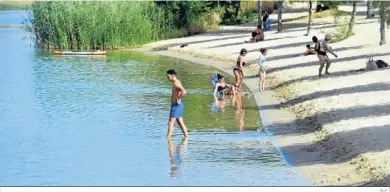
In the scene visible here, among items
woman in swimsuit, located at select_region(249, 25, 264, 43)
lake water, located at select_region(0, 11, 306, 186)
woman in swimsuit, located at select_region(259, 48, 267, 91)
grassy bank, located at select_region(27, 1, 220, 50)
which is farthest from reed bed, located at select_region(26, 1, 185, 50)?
woman in swimsuit, located at select_region(259, 48, 267, 91)

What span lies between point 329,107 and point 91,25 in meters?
33.2

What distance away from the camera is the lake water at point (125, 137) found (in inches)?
589

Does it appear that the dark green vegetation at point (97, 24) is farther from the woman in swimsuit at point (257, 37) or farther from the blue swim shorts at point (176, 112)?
the blue swim shorts at point (176, 112)

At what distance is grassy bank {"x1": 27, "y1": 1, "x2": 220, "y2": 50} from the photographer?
52438 mm

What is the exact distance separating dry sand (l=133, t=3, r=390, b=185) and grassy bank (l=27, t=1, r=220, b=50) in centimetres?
1015

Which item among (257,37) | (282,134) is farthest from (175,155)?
(257,37)

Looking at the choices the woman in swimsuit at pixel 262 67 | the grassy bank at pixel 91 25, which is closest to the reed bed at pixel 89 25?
the grassy bank at pixel 91 25

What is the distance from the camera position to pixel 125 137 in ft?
64.1

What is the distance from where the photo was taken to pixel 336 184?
44.8 ft

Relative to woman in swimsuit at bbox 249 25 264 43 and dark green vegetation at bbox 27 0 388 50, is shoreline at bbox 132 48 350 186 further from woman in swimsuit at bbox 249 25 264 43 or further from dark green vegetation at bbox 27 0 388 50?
dark green vegetation at bbox 27 0 388 50

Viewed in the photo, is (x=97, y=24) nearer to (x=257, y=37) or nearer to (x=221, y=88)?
(x=257, y=37)

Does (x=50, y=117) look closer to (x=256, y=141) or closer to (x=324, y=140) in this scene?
(x=256, y=141)
